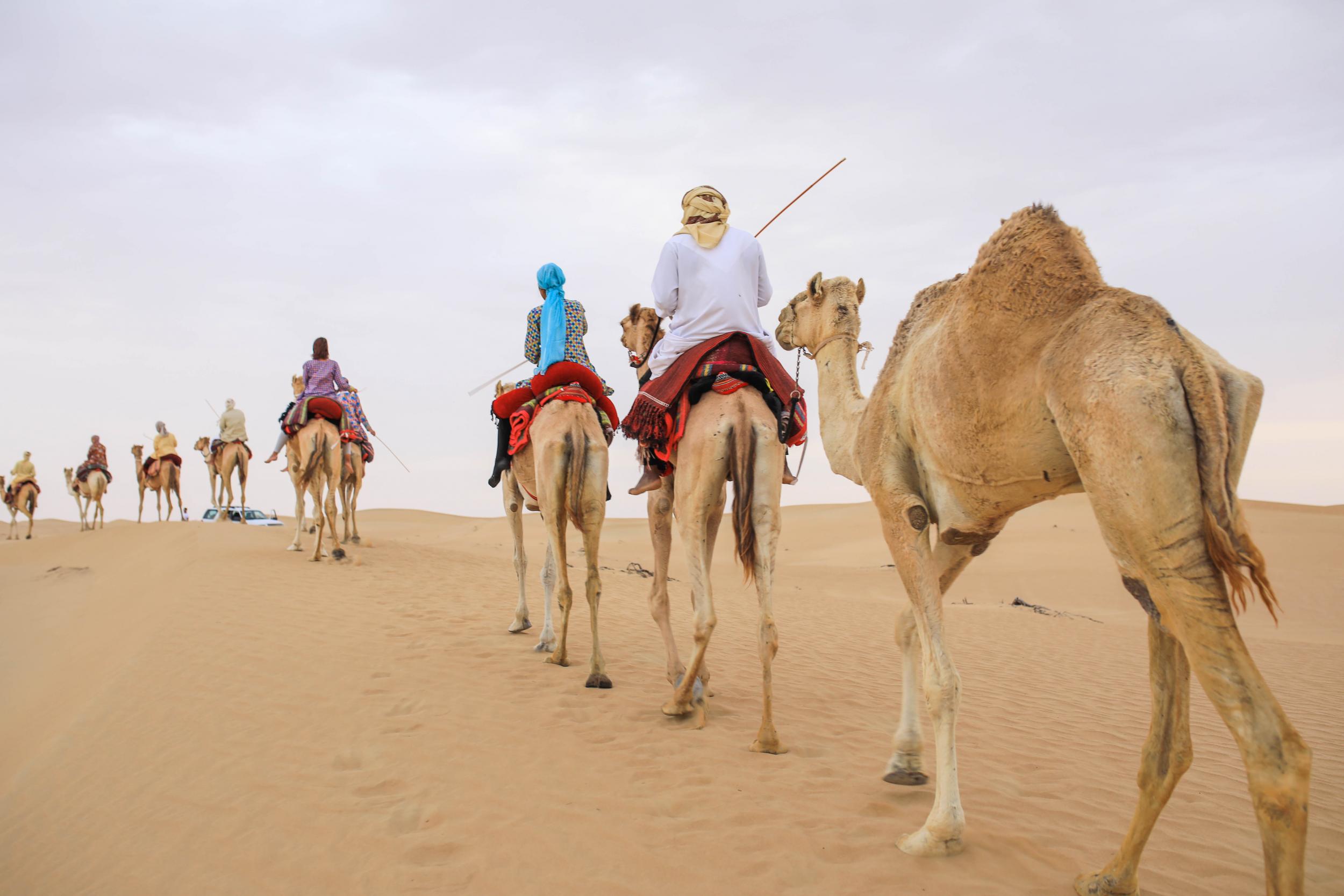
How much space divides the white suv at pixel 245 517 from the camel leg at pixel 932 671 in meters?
22.2

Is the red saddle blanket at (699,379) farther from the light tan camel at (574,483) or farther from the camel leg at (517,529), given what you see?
the camel leg at (517,529)

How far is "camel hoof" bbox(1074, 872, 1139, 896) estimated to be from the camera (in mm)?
3506

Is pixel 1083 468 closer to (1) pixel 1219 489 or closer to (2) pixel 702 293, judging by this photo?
(1) pixel 1219 489

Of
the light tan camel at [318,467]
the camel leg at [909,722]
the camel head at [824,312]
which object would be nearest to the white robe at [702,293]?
the camel head at [824,312]

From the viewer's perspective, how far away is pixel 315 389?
1443 centimetres

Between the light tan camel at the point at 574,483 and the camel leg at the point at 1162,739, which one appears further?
the light tan camel at the point at 574,483

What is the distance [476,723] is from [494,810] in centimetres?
163

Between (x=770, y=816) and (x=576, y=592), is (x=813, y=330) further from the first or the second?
(x=576, y=592)

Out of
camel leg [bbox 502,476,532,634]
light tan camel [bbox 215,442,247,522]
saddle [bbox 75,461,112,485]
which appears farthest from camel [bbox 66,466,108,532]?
camel leg [bbox 502,476,532,634]

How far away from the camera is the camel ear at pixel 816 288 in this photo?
5.25 metres


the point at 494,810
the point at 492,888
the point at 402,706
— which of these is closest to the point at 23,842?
the point at 402,706

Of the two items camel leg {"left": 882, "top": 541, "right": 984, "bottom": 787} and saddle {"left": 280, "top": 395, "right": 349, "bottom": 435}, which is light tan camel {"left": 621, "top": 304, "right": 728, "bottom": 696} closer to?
camel leg {"left": 882, "top": 541, "right": 984, "bottom": 787}

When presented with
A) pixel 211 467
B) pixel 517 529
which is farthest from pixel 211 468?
pixel 517 529

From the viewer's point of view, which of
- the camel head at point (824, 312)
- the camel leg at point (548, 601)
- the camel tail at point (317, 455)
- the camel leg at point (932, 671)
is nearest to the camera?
the camel leg at point (932, 671)
